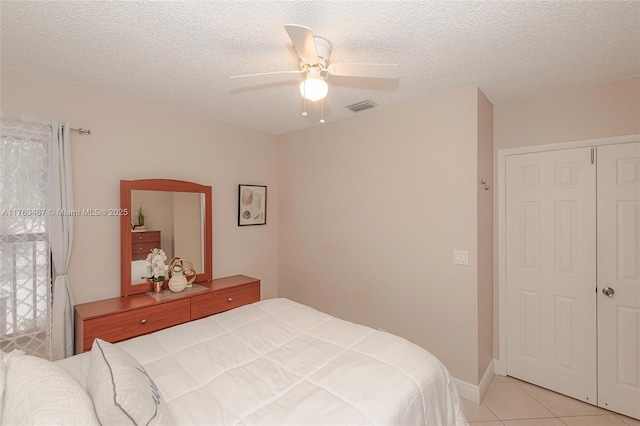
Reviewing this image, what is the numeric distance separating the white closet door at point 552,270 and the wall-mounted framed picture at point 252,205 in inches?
110

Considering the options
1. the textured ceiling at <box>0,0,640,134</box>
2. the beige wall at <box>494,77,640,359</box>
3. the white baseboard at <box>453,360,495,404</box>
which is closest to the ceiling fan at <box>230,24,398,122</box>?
the textured ceiling at <box>0,0,640,134</box>

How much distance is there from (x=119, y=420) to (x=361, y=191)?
2.66 meters

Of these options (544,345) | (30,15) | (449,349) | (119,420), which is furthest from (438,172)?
(30,15)

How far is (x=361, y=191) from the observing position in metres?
3.19

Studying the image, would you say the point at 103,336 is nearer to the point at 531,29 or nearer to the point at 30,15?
the point at 30,15

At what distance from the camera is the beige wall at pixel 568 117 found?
7.52 feet

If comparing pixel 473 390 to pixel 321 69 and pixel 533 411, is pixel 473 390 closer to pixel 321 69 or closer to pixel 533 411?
pixel 533 411

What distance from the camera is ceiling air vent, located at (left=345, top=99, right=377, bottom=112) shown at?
283cm

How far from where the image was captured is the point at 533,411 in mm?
2334

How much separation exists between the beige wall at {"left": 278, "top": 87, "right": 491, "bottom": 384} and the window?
7.98 feet

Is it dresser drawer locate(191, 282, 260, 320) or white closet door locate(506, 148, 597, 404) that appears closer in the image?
white closet door locate(506, 148, 597, 404)

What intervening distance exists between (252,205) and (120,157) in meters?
1.51

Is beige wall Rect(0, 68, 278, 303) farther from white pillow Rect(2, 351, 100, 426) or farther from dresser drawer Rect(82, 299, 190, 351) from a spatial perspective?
white pillow Rect(2, 351, 100, 426)

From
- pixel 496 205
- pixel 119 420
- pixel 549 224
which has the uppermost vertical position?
pixel 496 205
